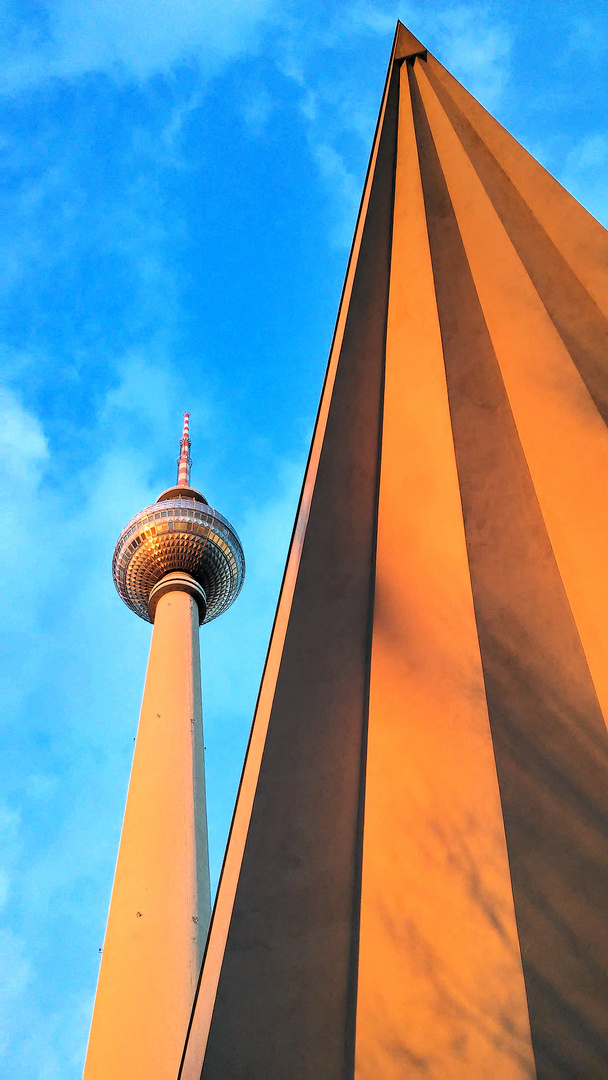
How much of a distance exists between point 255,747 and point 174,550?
37.0m

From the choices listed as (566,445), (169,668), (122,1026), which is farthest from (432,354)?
(169,668)

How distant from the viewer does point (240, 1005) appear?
6.55 meters

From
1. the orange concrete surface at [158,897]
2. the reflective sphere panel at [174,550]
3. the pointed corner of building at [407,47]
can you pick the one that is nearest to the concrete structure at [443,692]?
the pointed corner of building at [407,47]

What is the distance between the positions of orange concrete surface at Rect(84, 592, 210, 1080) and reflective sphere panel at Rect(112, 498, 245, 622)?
9.57m

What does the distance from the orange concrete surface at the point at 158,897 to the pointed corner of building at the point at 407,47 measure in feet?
69.6

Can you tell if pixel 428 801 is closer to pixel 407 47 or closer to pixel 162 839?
pixel 407 47

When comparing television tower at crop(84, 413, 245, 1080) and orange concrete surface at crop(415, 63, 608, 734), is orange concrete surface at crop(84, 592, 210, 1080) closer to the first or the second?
television tower at crop(84, 413, 245, 1080)

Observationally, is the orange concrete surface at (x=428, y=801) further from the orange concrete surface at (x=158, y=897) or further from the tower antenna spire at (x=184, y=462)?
the tower antenna spire at (x=184, y=462)

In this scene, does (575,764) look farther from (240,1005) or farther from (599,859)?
(240,1005)

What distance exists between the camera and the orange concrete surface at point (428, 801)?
6863 millimetres

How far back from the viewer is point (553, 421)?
7.92 metres

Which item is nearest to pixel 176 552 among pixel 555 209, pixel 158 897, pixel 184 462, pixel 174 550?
pixel 174 550

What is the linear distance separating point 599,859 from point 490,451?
3.83 meters

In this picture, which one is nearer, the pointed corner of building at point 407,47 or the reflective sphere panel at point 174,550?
the pointed corner of building at point 407,47
